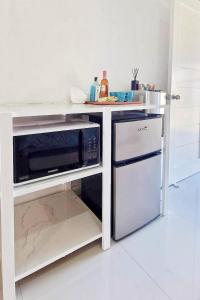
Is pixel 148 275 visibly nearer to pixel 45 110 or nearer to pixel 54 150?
pixel 54 150

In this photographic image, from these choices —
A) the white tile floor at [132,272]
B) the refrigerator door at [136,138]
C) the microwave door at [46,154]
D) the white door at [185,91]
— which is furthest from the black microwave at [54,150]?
the white door at [185,91]

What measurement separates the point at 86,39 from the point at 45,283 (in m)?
1.57

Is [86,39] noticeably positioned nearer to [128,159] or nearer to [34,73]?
[34,73]

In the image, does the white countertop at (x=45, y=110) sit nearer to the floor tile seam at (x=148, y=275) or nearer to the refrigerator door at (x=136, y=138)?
the refrigerator door at (x=136, y=138)

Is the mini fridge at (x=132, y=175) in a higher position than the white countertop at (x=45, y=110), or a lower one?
lower

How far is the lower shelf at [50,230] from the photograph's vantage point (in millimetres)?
1172

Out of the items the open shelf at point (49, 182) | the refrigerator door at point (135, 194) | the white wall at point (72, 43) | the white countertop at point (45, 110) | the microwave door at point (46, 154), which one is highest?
the white wall at point (72, 43)

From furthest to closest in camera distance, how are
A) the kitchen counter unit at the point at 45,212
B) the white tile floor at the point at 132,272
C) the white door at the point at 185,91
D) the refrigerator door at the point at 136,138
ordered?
1. the white door at the point at 185,91
2. the refrigerator door at the point at 136,138
3. the white tile floor at the point at 132,272
4. the kitchen counter unit at the point at 45,212

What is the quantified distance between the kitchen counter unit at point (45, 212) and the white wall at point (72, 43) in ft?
0.81

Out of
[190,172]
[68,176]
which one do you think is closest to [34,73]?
[68,176]

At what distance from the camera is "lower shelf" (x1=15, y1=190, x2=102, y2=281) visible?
1.17m

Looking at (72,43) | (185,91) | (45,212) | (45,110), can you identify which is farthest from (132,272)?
(185,91)

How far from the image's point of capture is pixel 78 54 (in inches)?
65.9

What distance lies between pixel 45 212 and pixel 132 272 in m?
0.68
